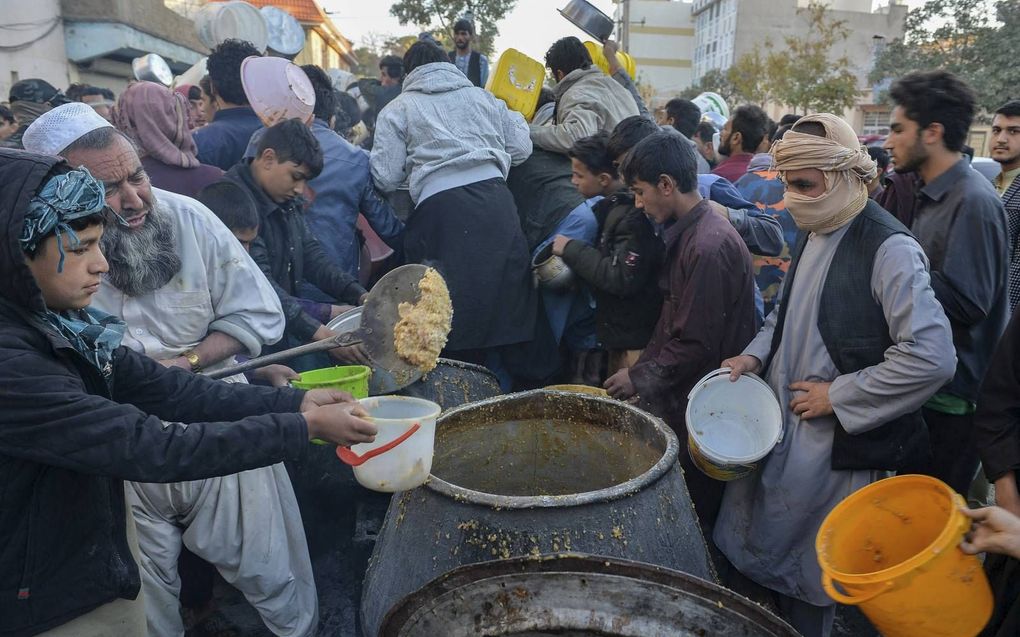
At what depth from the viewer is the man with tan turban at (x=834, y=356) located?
7.65 ft

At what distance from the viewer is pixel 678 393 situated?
3.30 meters

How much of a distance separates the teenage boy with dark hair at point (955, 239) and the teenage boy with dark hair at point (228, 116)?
4.03 metres

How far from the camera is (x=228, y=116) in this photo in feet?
16.1

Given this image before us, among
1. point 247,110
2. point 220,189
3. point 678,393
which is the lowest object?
point 678,393

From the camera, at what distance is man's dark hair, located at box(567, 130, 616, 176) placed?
4.01m

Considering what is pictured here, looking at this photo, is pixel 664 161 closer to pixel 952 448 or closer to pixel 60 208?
pixel 952 448

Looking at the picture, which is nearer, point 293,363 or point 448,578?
point 448,578

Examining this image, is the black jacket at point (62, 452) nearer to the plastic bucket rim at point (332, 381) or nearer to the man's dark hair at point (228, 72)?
the plastic bucket rim at point (332, 381)

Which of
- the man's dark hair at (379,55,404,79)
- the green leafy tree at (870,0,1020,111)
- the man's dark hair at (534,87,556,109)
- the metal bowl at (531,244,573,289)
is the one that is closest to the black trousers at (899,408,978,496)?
the metal bowl at (531,244,573,289)

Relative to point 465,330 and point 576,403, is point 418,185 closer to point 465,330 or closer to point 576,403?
point 465,330

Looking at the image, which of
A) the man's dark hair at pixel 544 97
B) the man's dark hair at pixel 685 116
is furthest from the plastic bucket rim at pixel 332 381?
the man's dark hair at pixel 685 116

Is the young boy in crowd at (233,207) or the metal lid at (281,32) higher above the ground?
the metal lid at (281,32)

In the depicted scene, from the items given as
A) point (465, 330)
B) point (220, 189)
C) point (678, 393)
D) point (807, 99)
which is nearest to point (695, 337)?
point (678, 393)

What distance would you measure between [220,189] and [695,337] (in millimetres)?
2397
